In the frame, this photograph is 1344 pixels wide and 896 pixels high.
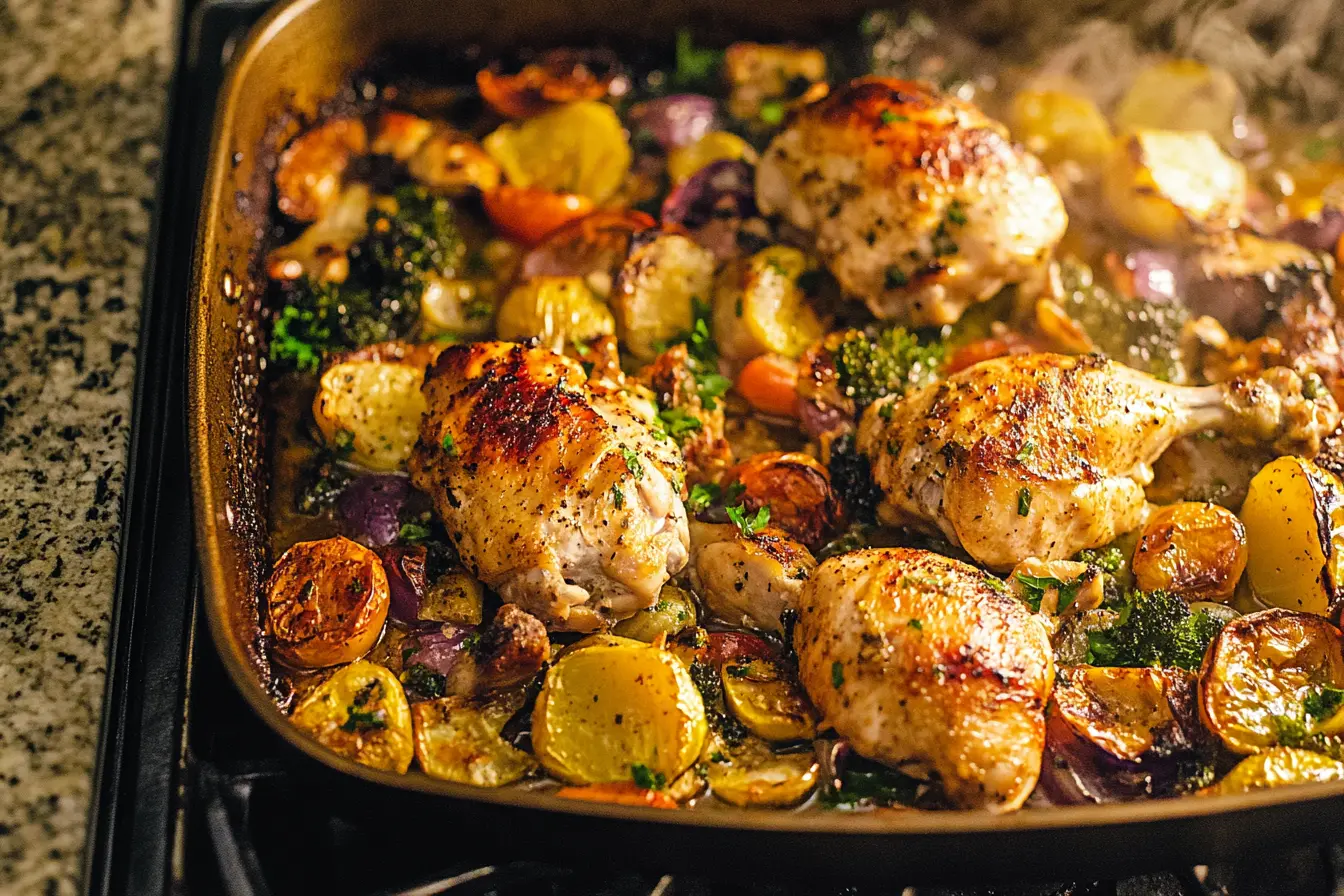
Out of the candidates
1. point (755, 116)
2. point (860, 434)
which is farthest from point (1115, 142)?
point (860, 434)

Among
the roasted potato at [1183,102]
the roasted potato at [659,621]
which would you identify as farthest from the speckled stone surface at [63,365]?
the roasted potato at [1183,102]

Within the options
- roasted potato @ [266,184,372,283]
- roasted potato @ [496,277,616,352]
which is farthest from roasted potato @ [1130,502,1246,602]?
roasted potato @ [266,184,372,283]

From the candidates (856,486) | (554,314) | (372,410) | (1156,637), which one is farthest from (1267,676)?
(372,410)

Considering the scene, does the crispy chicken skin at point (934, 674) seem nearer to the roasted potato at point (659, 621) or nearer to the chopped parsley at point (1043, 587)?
the chopped parsley at point (1043, 587)

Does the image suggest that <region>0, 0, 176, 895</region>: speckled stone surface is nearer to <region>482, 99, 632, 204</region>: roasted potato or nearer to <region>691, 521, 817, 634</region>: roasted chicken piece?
<region>482, 99, 632, 204</region>: roasted potato

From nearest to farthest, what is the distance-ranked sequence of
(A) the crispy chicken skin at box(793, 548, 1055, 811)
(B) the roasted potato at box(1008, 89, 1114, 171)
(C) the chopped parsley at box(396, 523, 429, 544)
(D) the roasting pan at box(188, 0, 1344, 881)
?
(D) the roasting pan at box(188, 0, 1344, 881), (A) the crispy chicken skin at box(793, 548, 1055, 811), (C) the chopped parsley at box(396, 523, 429, 544), (B) the roasted potato at box(1008, 89, 1114, 171)

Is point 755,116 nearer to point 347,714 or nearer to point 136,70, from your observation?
point 136,70

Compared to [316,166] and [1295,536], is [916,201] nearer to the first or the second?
[1295,536]
